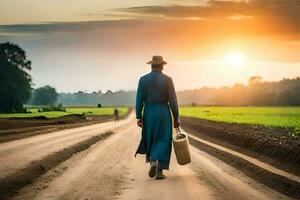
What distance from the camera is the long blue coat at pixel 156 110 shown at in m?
14.4

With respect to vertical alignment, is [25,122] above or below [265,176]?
above

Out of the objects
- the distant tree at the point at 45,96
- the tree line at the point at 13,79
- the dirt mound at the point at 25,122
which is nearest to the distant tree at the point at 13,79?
the tree line at the point at 13,79

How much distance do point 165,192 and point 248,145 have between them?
14.2m

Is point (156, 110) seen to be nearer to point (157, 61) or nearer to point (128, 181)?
point (157, 61)

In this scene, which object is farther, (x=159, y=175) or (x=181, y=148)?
(x=181, y=148)

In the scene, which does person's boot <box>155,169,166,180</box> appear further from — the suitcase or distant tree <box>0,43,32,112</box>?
distant tree <box>0,43,32,112</box>

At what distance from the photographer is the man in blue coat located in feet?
47.1

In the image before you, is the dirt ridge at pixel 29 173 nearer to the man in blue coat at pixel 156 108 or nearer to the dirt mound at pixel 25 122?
the man in blue coat at pixel 156 108

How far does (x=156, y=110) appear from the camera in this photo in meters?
14.4

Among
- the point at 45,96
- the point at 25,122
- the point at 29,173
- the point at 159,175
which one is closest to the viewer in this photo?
the point at 159,175

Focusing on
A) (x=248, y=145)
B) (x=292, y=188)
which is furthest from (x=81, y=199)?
(x=248, y=145)

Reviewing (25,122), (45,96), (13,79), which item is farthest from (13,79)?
(45,96)

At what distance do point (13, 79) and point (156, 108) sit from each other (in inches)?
3388

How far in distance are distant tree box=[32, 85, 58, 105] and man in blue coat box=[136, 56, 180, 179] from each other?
15581 centimetres
